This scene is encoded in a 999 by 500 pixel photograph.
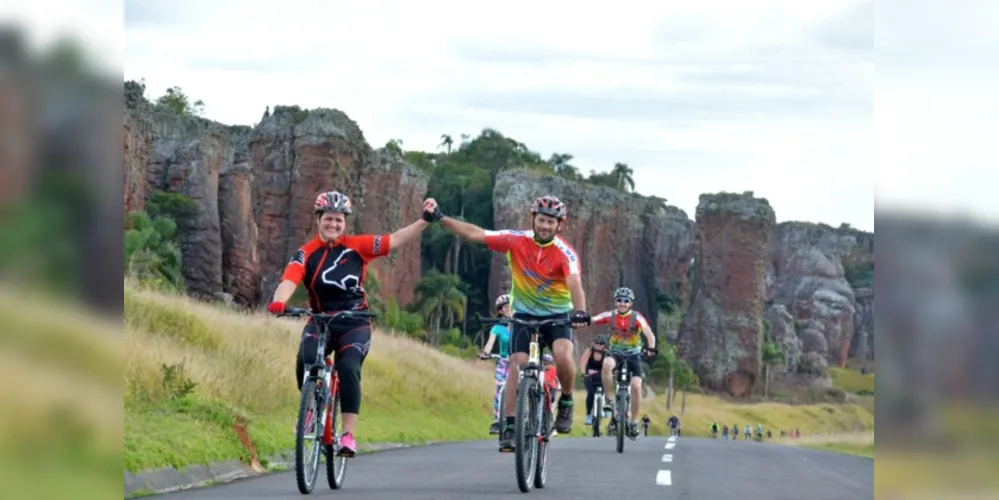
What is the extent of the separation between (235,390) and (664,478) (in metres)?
7.04

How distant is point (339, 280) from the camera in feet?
35.4

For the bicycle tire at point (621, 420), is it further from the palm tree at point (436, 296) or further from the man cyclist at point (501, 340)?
the palm tree at point (436, 296)

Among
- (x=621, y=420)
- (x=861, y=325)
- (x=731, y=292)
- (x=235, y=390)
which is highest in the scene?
(x=731, y=292)

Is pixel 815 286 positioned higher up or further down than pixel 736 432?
higher up

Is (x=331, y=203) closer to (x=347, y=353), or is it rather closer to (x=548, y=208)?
(x=347, y=353)

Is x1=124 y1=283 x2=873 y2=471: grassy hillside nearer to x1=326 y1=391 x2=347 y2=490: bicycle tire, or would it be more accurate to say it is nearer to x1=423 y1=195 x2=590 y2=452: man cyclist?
x1=326 y1=391 x2=347 y2=490: bicycle tire

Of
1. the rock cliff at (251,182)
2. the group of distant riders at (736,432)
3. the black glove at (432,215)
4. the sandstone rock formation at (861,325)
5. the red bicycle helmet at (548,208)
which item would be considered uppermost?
the rock cliff at (251,182)

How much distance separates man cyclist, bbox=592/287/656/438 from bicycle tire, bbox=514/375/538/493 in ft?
28.6

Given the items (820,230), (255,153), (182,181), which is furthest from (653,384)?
(820,230)

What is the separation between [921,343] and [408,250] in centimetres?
9414

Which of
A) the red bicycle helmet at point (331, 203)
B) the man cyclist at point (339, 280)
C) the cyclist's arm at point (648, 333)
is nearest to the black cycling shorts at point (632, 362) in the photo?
the cyclist's arm at point (648, 333)

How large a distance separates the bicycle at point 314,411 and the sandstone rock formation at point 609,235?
300 feet

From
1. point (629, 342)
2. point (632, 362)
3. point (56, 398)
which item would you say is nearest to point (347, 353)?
point (56, 398)

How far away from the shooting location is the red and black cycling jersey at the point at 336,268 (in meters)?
10.8
